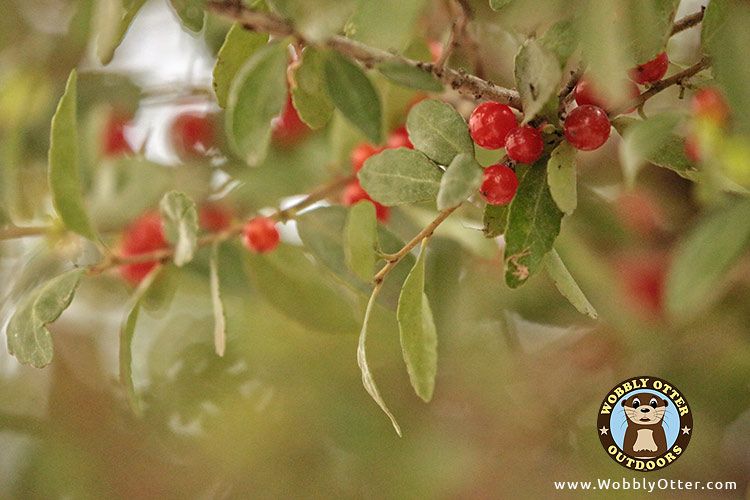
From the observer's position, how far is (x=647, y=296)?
100cm

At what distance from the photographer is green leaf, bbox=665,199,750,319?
561 millimetres

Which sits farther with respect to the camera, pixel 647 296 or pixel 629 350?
pixel 647 296

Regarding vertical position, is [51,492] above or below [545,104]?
below

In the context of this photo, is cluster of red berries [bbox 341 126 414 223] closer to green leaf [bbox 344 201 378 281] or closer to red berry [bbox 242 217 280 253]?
red berry [bbox 242 217 280 253]

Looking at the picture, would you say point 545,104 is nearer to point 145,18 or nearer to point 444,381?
point 444,381

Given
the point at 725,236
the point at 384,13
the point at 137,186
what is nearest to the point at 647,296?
the point at 725,236

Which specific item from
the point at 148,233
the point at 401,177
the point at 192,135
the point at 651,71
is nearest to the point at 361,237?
the point at 401,177

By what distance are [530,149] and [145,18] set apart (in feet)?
2.83

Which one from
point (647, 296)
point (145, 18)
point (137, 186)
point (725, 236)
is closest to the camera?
point (725, 236)

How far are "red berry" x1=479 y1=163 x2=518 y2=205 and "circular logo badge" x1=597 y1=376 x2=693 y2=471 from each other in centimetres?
25

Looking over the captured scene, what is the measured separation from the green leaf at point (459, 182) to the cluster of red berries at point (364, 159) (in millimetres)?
251

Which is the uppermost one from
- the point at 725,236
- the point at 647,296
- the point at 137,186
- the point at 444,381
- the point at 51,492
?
the point at 725,236

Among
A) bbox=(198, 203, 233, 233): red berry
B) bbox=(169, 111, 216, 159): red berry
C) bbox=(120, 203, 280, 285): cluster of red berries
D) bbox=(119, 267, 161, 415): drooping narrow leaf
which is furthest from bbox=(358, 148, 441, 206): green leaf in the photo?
bbox=(169, 111, 216, 159): red berry

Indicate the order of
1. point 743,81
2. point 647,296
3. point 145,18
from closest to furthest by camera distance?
point 743,81, point 647,296, point 145,18
